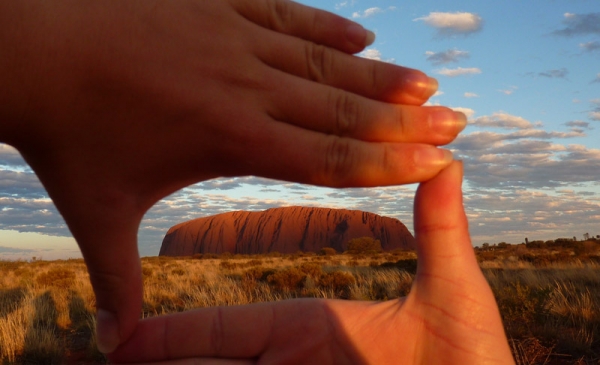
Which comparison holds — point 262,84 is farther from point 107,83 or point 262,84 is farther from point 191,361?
point 191,361

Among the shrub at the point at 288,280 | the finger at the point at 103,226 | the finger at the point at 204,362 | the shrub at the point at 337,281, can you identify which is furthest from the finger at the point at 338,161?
the shrub at the point at 288,280

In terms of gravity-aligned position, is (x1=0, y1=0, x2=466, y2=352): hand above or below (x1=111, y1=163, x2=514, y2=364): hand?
above

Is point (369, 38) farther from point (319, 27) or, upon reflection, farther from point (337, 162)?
point (337, 162)

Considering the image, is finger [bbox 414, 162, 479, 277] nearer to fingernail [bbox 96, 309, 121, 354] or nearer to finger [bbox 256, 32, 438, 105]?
finger [bbox 256, 32, 438, 105]

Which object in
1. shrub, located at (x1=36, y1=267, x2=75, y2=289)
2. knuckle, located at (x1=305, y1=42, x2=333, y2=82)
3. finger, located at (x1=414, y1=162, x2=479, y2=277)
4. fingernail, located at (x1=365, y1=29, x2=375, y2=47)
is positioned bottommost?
shrub, located at (x1=36, y1=267, x2=75, y2=289)

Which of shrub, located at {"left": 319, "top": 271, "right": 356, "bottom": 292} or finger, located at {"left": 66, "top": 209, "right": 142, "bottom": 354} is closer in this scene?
finger, located at {"left": 66, "top": 209, "right": 142, "bottom": 354}

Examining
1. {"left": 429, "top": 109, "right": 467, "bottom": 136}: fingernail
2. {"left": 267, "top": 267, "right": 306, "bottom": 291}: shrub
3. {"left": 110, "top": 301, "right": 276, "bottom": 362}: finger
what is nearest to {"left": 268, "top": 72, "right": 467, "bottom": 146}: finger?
{"left": 429, "top": 109, "right": 467, "bottom": 136}: fingernail

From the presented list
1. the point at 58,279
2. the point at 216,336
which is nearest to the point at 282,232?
the point at 58,279
